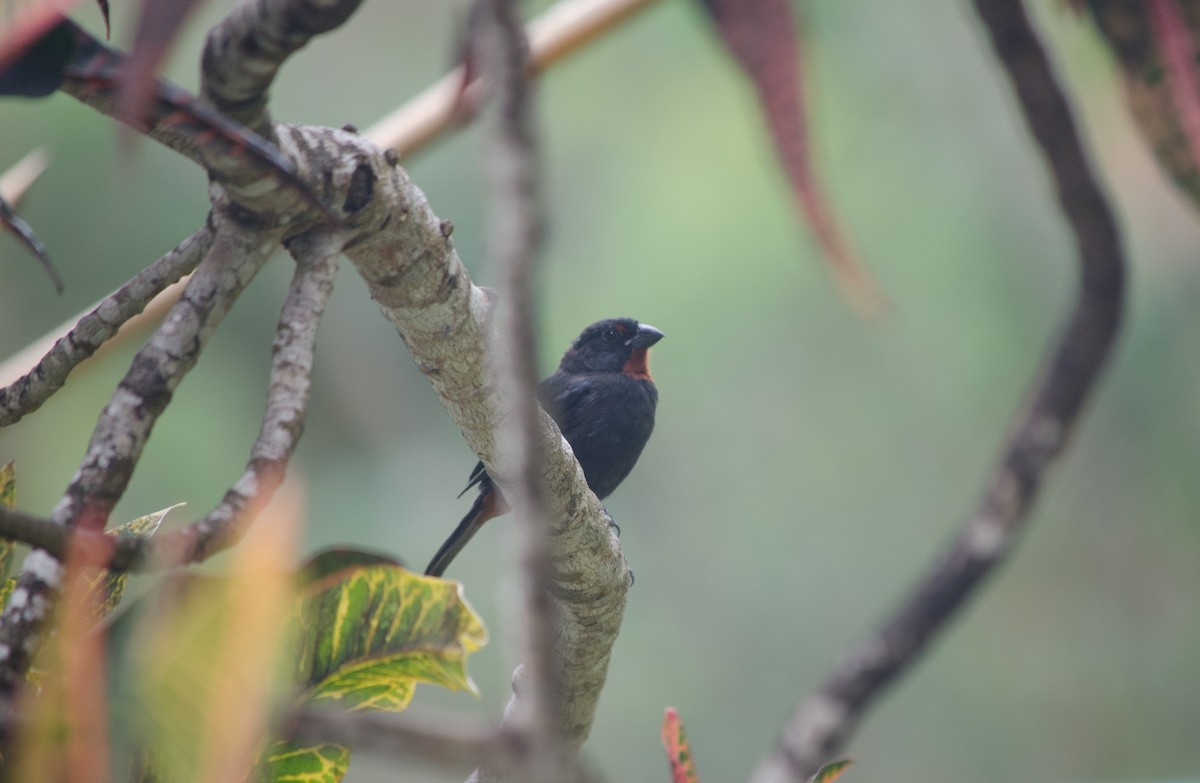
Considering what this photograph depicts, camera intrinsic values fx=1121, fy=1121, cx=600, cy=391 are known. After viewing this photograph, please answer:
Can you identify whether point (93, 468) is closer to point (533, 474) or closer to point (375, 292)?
point (533, 474)

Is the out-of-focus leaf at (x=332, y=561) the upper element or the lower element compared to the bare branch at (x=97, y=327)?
lower

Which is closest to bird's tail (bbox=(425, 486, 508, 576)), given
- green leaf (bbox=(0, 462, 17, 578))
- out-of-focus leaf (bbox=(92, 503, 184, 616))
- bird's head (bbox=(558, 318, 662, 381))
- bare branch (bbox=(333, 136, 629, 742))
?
bird's head (bbox=(558, 318, 662, 381))

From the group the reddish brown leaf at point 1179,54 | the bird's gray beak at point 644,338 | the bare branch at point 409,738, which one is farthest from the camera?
the bird's gray beak at point 644,338

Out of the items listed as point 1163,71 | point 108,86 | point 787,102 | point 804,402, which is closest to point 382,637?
point 108,86

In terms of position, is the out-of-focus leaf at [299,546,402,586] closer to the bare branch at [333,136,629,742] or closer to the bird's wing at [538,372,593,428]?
the bare branch at [333,136,629,742]

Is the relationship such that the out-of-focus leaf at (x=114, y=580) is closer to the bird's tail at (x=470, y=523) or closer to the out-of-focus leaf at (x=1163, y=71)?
the out-of-focus leaf at (x=1163, y=71)

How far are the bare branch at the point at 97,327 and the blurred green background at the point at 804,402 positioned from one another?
7.43 metres

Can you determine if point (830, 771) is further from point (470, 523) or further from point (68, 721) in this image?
point (470, 523)

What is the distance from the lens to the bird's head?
359cm

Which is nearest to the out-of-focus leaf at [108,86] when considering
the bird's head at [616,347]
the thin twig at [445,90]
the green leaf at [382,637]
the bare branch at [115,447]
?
the bare branch at [115,447]

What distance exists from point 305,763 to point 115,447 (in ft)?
1.72

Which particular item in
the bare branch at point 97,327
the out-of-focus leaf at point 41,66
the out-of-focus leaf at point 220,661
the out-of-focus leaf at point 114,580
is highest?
the out-of-focus leaf at point 41,66

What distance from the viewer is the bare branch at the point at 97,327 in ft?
2.94

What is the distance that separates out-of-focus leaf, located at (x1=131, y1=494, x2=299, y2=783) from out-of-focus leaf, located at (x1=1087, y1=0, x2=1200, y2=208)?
70 centimetres
